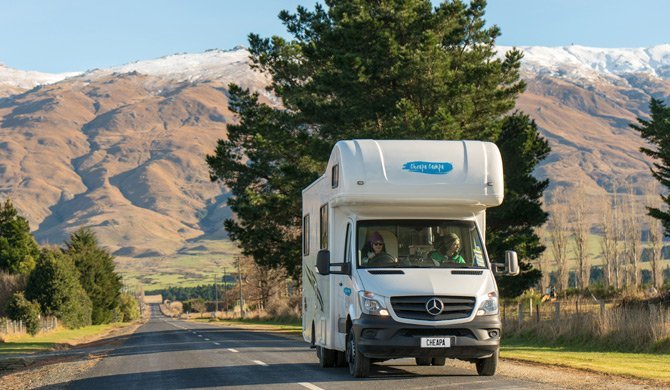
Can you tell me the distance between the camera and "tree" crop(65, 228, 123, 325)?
96000 millimetres

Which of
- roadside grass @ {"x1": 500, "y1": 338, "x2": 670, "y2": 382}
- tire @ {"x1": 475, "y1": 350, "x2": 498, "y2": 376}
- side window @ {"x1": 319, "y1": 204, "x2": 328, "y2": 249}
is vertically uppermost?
side window @ {"x1": 319, "y1": 204, "x2": 328, "y2": 249}

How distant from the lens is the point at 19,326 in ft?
193

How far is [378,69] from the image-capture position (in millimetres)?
39219

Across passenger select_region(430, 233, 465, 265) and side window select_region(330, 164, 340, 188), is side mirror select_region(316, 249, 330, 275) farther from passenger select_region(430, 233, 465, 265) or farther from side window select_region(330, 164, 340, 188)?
passenger select_region(430, 233, 465, 265)

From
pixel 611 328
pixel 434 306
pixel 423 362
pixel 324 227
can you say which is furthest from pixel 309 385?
pixel 611 328

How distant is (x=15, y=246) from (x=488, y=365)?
273 feet

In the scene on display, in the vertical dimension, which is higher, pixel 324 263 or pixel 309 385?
pixel 324 263

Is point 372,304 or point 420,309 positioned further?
point 372,304

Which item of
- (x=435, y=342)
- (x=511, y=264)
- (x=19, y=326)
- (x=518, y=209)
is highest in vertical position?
(x=518, y=209)

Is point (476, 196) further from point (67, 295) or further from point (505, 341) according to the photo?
point (67, 295)

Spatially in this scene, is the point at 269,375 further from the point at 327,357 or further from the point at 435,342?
the point at 435,342

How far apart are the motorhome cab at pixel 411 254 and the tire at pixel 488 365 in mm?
17

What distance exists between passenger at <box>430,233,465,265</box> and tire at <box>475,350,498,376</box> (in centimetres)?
170

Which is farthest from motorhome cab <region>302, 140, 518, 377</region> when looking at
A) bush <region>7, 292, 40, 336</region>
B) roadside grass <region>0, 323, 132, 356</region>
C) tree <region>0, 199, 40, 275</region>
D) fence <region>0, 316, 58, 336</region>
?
tree <region>0, 199, 40, 275</region>
